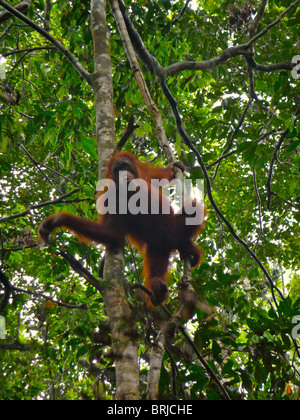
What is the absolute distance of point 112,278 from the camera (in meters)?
2.32

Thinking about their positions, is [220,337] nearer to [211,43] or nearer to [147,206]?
[147,206]

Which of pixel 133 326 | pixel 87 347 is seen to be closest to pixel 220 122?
pixel 87 347

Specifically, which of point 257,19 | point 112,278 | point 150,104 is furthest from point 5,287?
point 257,19

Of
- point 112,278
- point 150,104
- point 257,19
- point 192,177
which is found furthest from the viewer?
point 257,19

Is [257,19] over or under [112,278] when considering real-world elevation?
over

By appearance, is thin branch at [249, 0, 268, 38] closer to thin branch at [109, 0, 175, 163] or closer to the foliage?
the foliage

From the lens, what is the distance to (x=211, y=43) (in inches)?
188

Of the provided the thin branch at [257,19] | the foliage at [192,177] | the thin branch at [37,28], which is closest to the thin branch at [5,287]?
the foliage at [192,177]

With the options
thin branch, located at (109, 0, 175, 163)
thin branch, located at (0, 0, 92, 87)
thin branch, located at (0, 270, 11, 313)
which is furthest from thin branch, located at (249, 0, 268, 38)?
thin branch, located at (0, 270, 11, 313)

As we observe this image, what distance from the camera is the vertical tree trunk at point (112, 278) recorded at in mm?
1771

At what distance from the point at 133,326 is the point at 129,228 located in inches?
70.6

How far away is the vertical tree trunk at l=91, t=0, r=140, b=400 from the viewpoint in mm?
1771

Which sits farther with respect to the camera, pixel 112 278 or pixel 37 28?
pixel 37 28

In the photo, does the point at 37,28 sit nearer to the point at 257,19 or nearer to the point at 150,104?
the point at 150,104
